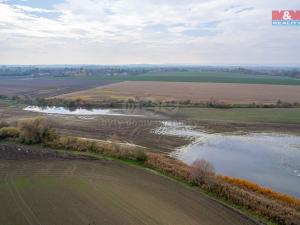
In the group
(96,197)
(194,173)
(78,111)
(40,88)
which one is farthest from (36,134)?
(40,88)

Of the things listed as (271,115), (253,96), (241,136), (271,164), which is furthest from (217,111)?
(271,164)

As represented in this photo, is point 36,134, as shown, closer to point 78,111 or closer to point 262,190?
point 262,190

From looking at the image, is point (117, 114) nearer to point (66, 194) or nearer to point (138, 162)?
point (138, 162)

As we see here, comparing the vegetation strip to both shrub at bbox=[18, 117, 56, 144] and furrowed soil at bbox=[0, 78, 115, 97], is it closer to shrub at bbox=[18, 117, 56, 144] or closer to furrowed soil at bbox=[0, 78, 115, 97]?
shrub at bbox=[18, 117, 56, 144]

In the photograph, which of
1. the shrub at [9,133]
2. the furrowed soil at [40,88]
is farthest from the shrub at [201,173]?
the furrowed soil at [40,88]

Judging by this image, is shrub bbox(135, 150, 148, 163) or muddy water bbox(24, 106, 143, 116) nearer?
shrub bbox(135, 150, 148, 163)

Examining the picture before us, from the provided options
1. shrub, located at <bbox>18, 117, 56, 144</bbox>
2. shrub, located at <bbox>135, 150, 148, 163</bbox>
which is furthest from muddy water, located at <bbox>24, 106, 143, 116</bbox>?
shrub, located at <bbox>135, 150, 148, 163</bbox>
